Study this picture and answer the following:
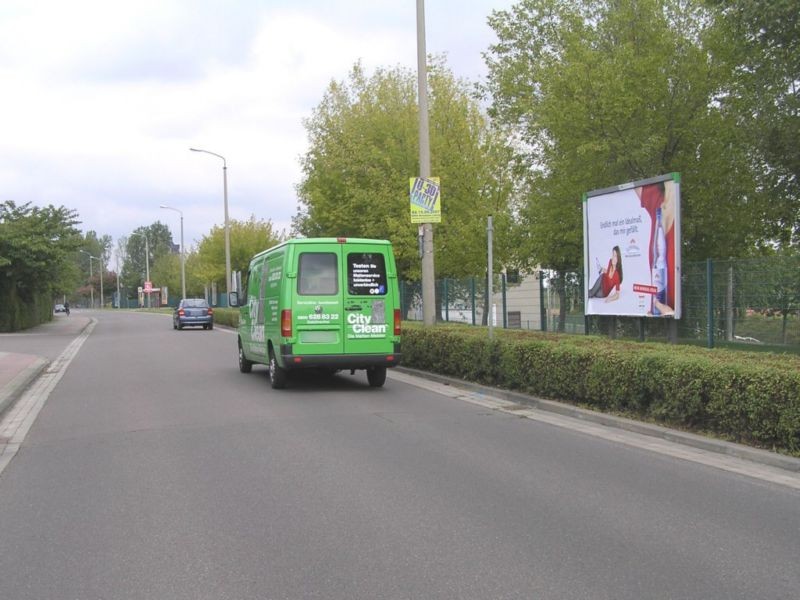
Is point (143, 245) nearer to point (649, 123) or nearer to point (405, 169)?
point (405, 169)

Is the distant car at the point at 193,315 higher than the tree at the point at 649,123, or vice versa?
the tree at the point at 649,123

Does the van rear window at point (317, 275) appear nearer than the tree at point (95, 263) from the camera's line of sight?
Yes

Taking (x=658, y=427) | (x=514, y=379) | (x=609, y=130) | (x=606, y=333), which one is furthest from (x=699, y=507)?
(x=609, y=130)

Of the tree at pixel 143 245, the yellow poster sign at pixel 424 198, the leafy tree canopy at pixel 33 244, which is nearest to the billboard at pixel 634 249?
the yellow poster sign at pixel 424 198

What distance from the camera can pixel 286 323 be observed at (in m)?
12.2

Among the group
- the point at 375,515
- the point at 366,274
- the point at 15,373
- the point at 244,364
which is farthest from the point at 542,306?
the point at 375,515

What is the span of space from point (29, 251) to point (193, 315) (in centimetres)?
795

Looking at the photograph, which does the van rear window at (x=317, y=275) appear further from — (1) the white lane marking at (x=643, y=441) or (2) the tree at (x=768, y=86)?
(2) the tree at (x=768, y=86)

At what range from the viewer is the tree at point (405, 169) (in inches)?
1009

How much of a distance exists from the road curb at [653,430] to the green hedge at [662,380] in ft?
0.64

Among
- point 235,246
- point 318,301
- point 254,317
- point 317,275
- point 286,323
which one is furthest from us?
point 235,246

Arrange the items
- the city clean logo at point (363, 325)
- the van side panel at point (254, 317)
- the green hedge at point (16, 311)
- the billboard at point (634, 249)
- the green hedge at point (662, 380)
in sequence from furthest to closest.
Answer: the green hedge at point (16, 311) → the van side panel at point (254, 317) → the city clean logo at point (363, 325) → the billboard at point (634, 249) → the green hedge at point (662, 380)

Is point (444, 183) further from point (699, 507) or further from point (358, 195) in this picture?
point (699, 507)

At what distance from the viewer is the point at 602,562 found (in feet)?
15.0
